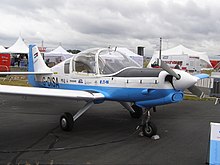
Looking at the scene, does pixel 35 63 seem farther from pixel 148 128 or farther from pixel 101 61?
pixel 148 128

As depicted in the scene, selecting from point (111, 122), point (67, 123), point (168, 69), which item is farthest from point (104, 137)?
point (168, 69)

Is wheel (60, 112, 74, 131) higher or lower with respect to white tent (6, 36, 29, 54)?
lower

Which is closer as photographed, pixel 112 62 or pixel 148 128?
pixel 148 128

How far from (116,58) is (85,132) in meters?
2.13

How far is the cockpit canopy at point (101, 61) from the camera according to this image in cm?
677

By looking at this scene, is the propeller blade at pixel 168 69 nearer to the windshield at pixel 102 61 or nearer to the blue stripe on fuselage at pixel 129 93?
the blue stripe on fuselage at pixel 129 93

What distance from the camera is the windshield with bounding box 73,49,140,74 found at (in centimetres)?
676

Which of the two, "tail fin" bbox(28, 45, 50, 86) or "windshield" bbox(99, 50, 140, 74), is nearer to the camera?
"windshield" bbox(99, 50, 140, 74)

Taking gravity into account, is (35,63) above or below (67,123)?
above

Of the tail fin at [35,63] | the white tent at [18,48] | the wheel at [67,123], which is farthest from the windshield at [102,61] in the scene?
the white tent at [18,48]

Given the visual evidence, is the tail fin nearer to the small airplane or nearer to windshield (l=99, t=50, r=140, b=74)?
the small airplane

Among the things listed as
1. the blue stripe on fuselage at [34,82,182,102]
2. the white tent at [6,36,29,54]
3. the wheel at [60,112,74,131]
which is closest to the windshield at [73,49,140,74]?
the blue stripe on fuselage at [34,82,182,102]

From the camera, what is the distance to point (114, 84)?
644 cm

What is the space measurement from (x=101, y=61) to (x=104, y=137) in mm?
2016
